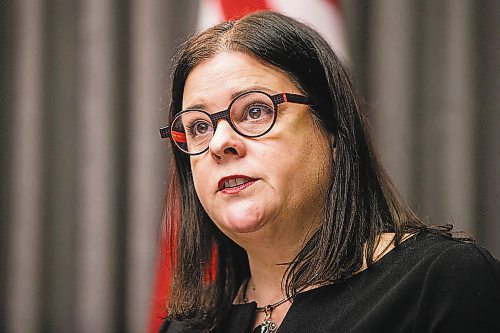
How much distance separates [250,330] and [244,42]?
0.53 meters

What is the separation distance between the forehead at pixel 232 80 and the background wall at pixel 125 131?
1.32 m

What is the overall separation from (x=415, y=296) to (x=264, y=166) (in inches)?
12.6

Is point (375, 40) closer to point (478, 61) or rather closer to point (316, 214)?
point (478, 61)

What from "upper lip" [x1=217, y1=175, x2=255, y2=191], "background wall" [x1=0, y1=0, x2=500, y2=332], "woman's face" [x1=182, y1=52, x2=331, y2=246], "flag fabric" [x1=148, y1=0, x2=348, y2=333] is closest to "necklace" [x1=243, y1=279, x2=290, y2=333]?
"woman's face" [x1=182, y1=52, x2=331, y2=246]

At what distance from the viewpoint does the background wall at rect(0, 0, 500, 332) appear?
2.57 metres

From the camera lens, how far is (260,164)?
1.23 metres

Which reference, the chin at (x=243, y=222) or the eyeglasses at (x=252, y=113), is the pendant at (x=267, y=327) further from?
the eyeglasses at (x=252, y=113)

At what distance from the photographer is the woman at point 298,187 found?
1187mm

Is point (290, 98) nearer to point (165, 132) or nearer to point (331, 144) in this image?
point (331, 144)

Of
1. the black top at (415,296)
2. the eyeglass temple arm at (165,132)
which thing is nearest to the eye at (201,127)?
the eyeglass temple arm at (165,132)

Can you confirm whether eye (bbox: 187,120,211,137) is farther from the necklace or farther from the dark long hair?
the necklace

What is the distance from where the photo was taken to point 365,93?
2643mm

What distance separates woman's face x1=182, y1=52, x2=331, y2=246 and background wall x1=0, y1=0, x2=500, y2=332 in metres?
1.31

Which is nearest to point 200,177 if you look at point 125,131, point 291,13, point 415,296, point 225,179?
point 225,179
